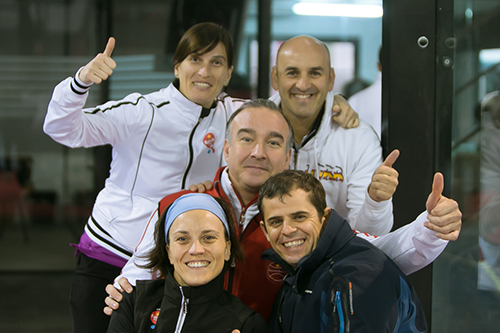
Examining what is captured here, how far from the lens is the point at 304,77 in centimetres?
205

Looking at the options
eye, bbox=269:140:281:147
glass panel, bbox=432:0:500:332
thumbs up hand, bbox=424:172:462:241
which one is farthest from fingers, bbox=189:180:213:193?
Result: glass panel, bbox=432:0:500:332

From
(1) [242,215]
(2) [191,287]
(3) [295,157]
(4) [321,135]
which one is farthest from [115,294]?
(4) [321,135]

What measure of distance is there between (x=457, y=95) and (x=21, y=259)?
4007 mm

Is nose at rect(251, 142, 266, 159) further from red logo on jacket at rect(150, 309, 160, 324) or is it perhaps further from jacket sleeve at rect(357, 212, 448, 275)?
red logo on jacket at rect(150, 309, 160, 324)

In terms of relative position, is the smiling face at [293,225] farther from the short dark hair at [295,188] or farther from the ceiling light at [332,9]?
the ceiling light at [332,9]

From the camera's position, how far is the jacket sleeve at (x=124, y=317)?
1.52 meters

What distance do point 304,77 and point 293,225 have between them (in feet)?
2.62

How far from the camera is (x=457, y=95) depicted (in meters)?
1.94

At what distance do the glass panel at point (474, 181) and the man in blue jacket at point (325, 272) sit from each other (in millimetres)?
678

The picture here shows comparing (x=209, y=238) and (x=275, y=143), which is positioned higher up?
(x=275, y=143)

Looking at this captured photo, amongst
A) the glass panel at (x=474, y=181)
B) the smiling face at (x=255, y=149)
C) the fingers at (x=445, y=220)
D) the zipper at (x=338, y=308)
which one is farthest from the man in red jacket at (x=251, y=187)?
the glass panel at (x=474, y=181)

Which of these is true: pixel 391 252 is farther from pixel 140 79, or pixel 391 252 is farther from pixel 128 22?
pixel 128 22

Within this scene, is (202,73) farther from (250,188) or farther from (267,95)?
(267,95)

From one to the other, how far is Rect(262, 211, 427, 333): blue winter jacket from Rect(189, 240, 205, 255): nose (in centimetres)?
20
